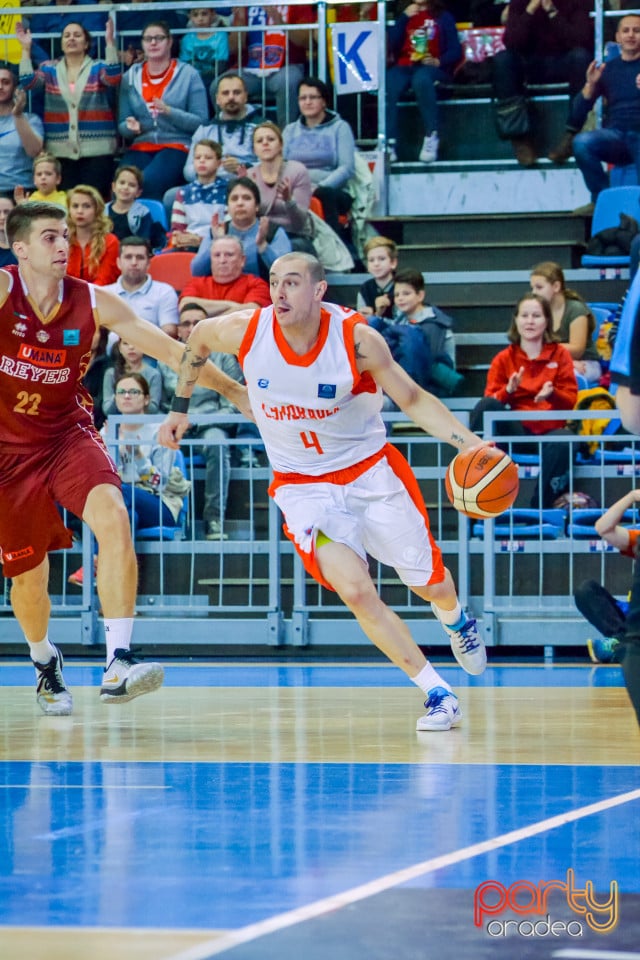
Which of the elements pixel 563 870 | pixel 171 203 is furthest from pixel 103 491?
pixel 171 203

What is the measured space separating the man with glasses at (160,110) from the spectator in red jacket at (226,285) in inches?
93.5

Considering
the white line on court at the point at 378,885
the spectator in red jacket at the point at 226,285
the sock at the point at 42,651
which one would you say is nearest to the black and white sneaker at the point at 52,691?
the sock at the point at 42,651

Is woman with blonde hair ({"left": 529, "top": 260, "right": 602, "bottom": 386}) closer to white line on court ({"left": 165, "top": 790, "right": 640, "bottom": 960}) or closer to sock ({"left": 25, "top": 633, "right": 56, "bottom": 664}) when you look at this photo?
sock ({"left": 25, "top": 633, "right": 56, "bottom": 664})

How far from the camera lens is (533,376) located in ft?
35.9

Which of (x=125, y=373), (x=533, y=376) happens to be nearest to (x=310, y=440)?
(x=533, y=376)

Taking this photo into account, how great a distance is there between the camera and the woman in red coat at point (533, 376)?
1068cm

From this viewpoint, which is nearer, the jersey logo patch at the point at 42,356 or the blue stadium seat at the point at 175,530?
the jersey logo patch at the point at 42,356

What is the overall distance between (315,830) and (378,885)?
75 cm

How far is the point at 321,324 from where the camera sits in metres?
6.93

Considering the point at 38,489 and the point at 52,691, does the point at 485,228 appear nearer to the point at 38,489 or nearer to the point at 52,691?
the point at 38,489

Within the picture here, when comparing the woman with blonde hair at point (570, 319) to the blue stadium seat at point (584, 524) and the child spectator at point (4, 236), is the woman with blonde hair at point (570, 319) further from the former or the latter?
the child spectator at point (4, 236)

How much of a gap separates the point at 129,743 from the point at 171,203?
841cm

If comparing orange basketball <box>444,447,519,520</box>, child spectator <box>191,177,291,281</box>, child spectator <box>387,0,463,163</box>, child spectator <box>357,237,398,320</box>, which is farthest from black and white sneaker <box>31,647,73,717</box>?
child spectator <box>387,0,463,163</box>

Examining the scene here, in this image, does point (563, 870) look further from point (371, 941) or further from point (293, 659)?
point (293, 659)
